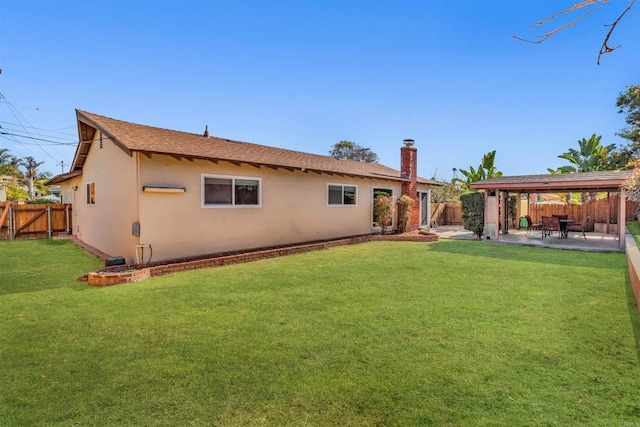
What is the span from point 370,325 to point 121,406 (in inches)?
122

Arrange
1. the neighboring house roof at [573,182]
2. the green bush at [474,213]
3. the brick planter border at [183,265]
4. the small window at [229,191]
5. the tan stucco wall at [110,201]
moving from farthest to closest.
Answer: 1. the green bush at [474,213]
2. the neighboring house roof at [573,182]
3. the small window at [229,191]
4. the tan stucco wall at [110,201]
5. the brick planter border at [183,265]

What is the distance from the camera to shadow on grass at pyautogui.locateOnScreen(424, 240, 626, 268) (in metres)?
10.1

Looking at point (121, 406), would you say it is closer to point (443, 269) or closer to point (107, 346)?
point (107, 346)

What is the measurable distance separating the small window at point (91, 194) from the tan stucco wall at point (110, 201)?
19 cm

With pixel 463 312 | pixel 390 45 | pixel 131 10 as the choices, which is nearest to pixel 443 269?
pixel 463 312

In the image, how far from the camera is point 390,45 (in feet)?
49.6

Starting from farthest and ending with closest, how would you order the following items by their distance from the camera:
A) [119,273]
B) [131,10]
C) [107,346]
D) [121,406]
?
[131,10], [119,273], [107,346], [121,406]

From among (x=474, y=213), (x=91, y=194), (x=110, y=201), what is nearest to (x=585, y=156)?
(x=474, y=213)

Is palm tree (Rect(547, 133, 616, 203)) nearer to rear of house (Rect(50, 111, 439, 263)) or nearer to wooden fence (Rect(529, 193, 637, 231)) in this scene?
wooden fence (Rect(529, 193, 637, 231))

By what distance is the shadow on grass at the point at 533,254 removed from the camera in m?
10.1

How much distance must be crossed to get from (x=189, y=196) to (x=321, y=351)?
731cm

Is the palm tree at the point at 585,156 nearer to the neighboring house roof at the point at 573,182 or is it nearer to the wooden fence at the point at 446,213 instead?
the wooden fence at the point at 446,213

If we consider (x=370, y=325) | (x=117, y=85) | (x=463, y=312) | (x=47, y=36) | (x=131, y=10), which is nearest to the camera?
(x=370, y=325)

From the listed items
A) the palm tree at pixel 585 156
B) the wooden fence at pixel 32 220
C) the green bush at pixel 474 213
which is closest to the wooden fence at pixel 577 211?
the palm tree at pixel 585 156
